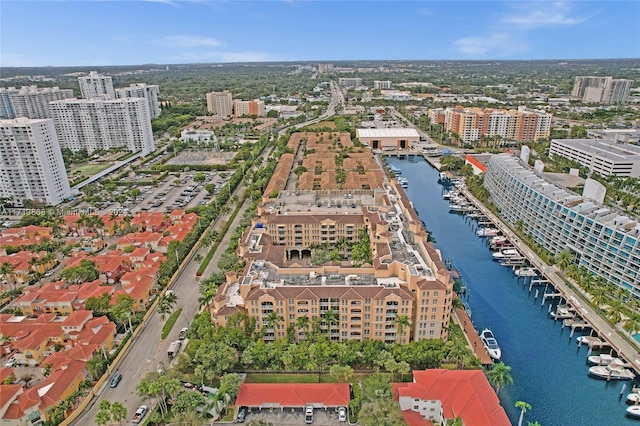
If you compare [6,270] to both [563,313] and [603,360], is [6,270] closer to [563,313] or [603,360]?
[563,313]

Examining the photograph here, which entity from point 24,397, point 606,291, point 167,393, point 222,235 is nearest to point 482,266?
point 606,291

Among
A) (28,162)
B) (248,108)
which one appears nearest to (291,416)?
(28,162)

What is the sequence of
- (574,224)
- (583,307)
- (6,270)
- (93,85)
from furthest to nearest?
(93,85), (574,224), (6,270), (583,307)

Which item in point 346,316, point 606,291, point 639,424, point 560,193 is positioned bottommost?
point 639,424

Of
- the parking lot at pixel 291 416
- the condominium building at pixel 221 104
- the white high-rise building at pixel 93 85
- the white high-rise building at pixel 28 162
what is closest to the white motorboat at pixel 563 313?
the parking lot at pixel 291 416

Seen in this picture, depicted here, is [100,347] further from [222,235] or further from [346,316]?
[222,235]

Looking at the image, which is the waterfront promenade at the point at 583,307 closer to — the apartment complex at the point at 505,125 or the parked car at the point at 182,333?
the parked car at the point at 182,333
